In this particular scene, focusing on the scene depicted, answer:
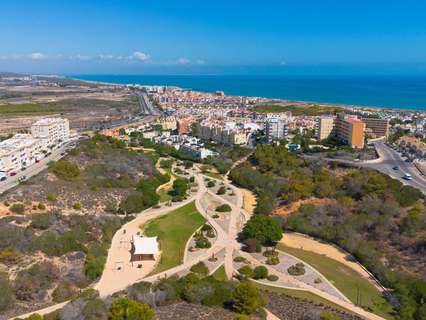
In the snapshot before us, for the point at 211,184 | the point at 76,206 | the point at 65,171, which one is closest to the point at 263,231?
the point at 76,206

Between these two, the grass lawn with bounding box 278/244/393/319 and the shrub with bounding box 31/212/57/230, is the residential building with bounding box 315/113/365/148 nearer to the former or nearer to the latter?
the grass lawn with bounding box 278/244/393/319

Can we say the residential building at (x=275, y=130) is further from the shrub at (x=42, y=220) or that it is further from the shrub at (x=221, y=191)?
the shrub at (x=42, y=220)

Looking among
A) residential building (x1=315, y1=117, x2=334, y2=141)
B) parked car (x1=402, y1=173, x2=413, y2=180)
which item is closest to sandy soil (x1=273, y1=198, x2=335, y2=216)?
parked car (x1=402, y1=173, x2=413, y2=180)

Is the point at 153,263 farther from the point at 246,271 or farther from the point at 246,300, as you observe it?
the point at 246,300

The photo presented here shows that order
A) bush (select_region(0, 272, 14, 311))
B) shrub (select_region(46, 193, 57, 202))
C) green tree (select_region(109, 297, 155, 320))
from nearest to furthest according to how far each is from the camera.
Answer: green tree (select_region(109, 297, 155, 320)), bush (select_region(0, 272, 14, 311)), shrub (select_region(46, 193, 57, 202))

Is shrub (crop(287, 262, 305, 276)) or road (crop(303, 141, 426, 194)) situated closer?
shrub (crop(287, 262, 305, 276))

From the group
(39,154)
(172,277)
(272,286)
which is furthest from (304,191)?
(39,154)
